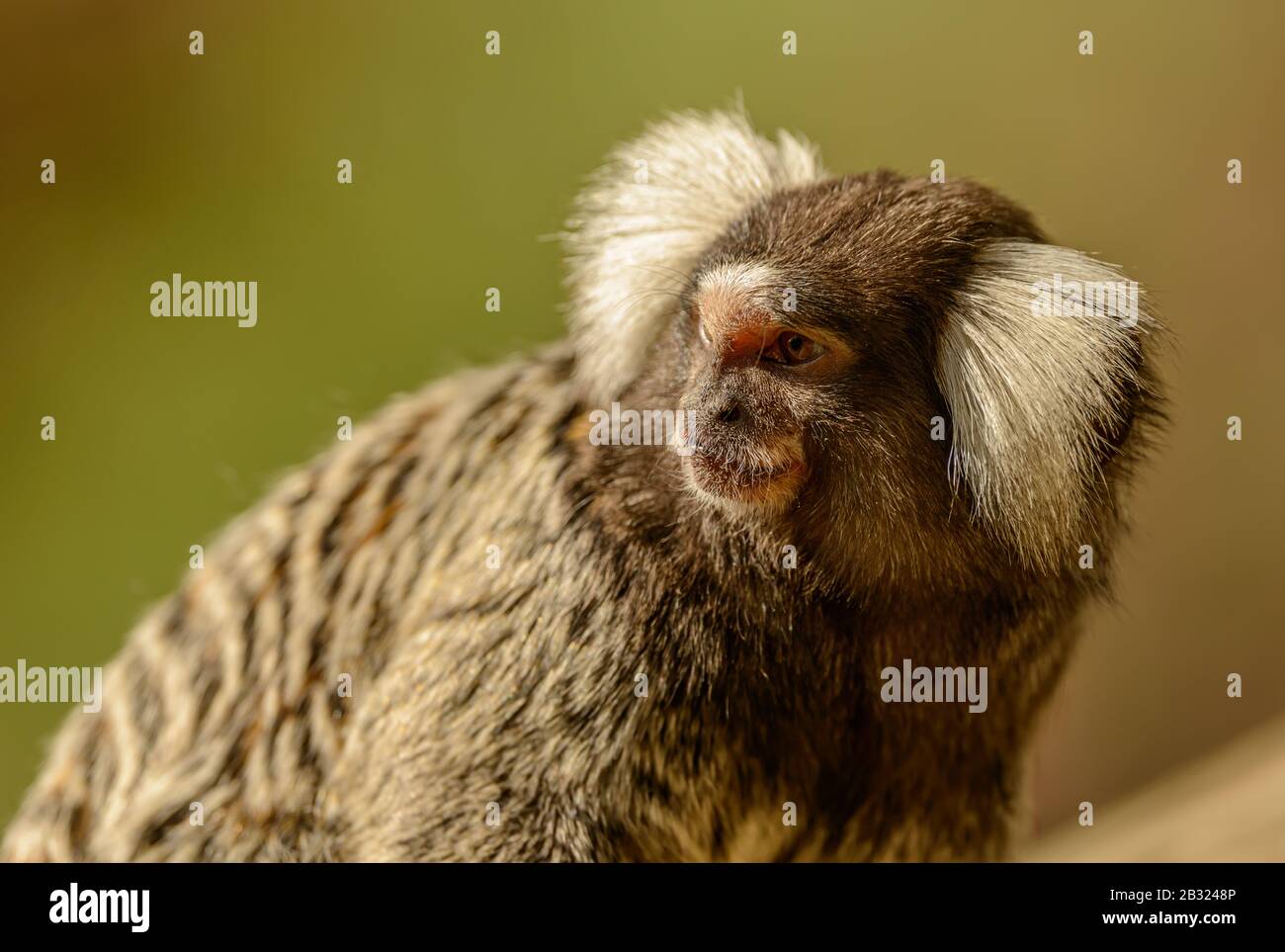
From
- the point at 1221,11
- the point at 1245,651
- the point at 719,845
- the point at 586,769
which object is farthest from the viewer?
the point at 1245,651

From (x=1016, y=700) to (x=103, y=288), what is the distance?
4358 millimetres

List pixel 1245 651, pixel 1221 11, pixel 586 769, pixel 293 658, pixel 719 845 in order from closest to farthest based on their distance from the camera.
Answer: pixel 586 769, pixel 719 845, pixel 293 658, pixel 1221 11, pixel 1245 651

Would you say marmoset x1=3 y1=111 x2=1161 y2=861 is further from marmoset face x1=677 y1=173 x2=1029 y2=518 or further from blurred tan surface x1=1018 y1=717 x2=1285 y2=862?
blurred tan surface x1=1018 y1=717 x2=1285 y2=862

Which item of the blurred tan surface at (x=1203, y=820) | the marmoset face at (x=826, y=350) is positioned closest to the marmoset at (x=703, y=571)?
the marmoset face at (x=826, y=350)

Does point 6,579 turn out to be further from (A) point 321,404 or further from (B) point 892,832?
(B) point 892,832

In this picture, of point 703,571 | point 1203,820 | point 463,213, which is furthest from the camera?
point 463,213

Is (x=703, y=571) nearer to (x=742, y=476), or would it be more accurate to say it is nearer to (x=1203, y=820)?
(x=742, y=476)

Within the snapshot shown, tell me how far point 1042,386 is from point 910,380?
0.68ft

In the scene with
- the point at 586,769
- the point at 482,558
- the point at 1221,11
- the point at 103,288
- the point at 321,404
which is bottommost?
the point at 586,769

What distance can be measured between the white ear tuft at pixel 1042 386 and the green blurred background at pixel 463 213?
276 centimetres

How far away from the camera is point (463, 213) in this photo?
5.38 m

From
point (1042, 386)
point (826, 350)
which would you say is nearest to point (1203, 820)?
point (1042, 386)
